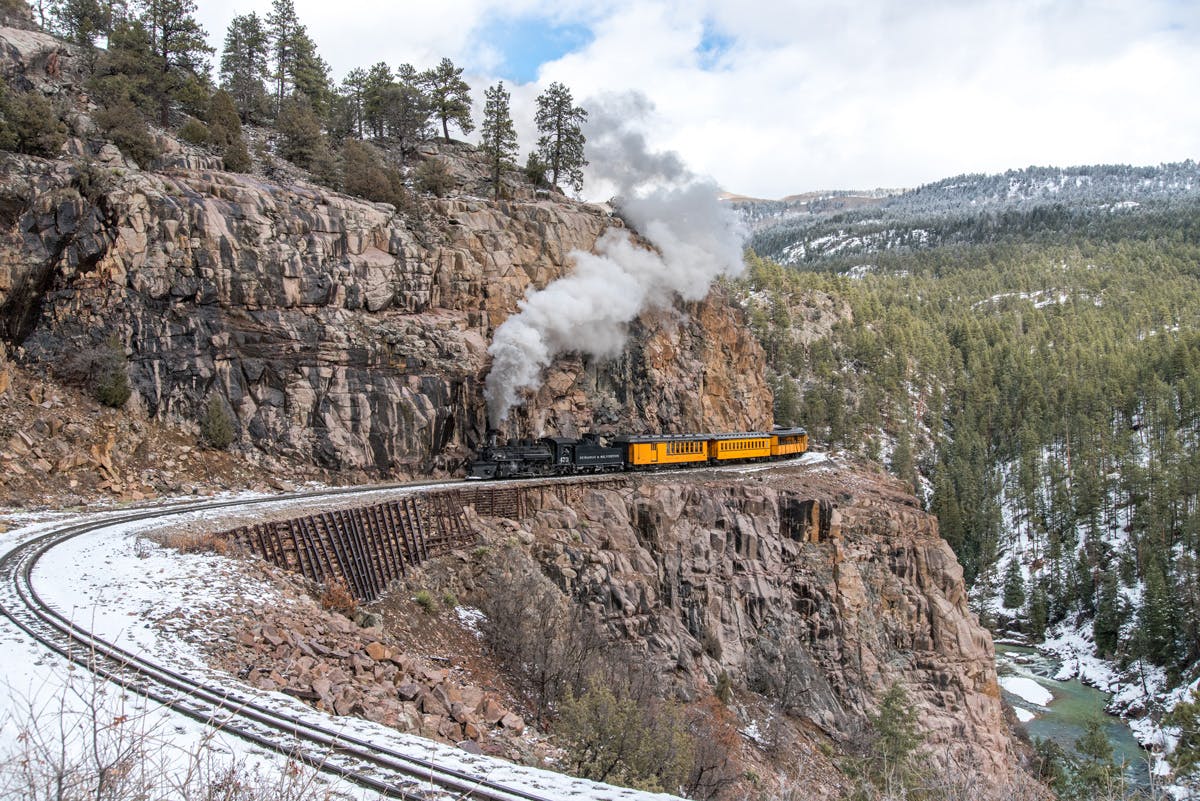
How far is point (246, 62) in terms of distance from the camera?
43.1 metres

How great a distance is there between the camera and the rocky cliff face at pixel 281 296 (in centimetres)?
2266

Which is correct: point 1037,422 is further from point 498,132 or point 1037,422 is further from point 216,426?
point 216,426

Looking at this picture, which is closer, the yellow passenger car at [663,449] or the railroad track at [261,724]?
the railroad track at [261,724]

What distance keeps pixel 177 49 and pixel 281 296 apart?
1783cm

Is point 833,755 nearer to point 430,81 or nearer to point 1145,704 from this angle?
point 1145,704

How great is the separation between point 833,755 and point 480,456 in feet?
49.4

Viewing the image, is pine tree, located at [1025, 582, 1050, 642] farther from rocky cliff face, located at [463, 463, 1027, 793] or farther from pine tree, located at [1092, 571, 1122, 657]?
rocky cliff face, located at [463, 463, 1027, 793]

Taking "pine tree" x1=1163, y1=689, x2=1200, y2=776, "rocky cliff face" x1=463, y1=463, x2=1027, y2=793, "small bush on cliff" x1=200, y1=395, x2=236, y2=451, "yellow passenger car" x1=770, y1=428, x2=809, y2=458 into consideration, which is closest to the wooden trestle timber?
"rocky cliff face" x1=463, y1=463, x2=1027, y2=793

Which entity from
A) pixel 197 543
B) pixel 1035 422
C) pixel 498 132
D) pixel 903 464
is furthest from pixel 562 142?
pixel 1035 422

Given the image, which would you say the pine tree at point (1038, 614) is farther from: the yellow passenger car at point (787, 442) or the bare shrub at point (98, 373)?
the bare shrub at point (98, 373)

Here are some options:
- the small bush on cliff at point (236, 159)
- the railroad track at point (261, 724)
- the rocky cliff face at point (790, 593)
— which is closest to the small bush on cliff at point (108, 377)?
the small bush on cliff at point (236, 159)

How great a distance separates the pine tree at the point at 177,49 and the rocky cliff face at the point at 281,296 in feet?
15.6

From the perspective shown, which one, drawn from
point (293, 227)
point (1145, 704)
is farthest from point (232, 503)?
point (1145, 704)

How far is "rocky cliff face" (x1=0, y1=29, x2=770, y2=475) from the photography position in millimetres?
22656
